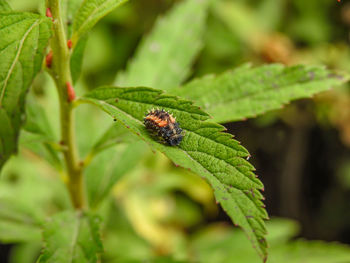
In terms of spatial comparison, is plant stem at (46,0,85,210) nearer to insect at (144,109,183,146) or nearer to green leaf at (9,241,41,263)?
insect at (144,109,183,146)

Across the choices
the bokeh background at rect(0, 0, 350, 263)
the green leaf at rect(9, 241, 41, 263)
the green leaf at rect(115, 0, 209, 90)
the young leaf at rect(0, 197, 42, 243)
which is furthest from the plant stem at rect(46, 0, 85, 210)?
the green leaf at rect(9, 241, 41, 263)

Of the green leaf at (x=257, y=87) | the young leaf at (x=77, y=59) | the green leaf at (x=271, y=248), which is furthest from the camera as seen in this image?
the green leaf at (x=271, y=248)

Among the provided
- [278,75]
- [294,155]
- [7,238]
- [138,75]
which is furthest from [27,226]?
[294,155]

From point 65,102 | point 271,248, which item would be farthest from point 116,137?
point 271,248

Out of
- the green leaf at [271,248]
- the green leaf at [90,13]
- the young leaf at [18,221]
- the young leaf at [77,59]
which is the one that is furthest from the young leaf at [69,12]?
the green leaf at [271,248]

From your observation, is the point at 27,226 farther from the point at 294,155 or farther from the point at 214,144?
the point at 294,155

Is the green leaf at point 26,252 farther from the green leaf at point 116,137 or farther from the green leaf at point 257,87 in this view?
the green leaf at point 257,87
